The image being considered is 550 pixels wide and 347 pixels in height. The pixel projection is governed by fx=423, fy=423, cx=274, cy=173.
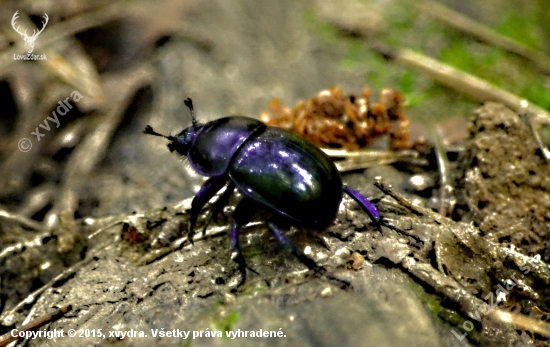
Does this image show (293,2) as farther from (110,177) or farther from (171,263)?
(171,263)

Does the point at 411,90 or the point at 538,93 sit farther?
the point at 411,90

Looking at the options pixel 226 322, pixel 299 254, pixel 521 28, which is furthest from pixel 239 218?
pixel 521 28

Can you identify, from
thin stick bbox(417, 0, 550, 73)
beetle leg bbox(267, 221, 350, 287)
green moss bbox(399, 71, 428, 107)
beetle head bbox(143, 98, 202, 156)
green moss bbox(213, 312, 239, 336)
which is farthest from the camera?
thin stick bbox(417, 0, 550, 73)

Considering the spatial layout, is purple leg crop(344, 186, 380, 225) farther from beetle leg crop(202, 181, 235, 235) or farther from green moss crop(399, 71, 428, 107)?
green moss crop(399, 71, 428, 107)

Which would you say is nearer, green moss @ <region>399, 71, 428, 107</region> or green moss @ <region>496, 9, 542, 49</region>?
green moss @ <region>399, 71, 428, 107</region>

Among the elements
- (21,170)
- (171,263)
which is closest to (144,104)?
(21,170)
